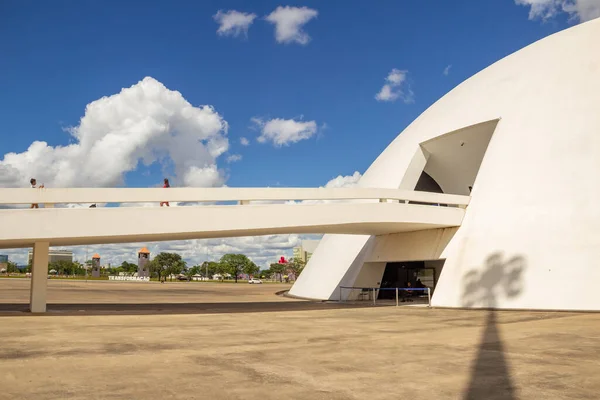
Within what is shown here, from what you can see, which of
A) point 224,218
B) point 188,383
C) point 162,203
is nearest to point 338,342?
point 188,383

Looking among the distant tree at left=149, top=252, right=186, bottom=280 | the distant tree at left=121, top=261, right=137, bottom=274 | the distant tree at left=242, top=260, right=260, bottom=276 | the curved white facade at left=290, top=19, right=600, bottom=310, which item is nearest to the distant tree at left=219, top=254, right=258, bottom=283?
the distant tree at left=242, top=260, right=260, bottom=276

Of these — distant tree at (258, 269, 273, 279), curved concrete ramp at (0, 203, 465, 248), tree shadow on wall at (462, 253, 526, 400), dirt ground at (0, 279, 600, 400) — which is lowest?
distant tree at (258, 269, 273, 279)

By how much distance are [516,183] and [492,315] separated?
6618 millimetres

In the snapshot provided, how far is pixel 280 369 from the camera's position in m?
7.69

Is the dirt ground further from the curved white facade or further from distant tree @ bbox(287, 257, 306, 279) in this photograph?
distant tree @ bbox(287, 257, 306, 279)

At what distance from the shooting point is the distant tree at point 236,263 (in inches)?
4670

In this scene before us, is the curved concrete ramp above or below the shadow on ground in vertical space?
above

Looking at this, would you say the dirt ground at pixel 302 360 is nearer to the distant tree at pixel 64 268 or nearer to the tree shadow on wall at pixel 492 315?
the tree shadow on wall at pixel 492 315

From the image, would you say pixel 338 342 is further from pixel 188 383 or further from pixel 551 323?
pixel 551 323

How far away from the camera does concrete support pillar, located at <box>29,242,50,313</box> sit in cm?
1848

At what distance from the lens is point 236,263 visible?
4707 inches

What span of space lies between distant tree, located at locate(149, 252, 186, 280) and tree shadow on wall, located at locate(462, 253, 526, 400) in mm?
98671

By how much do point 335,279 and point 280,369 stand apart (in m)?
20.1

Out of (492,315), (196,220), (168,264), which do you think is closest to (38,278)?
(196,220)
